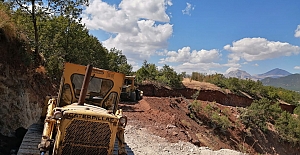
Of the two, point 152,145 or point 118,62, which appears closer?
point 152,145

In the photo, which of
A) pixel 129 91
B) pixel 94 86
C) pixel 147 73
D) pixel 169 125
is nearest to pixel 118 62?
pixel 147 73

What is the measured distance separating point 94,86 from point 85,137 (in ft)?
5.70

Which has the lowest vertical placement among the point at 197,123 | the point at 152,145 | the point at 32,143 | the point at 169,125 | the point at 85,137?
the point at 197,123

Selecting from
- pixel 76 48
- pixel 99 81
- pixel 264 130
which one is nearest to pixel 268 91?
pixel 264 130

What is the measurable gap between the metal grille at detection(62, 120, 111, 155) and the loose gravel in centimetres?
560

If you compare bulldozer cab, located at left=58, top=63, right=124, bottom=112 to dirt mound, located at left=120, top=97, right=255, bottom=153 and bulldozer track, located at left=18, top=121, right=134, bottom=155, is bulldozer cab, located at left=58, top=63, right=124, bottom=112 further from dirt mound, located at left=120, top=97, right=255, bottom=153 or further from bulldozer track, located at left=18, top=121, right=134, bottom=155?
dirt mound, located at left=120, top=97, right=255, bottom=153

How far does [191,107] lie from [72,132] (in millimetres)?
21937

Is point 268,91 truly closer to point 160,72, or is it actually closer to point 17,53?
point 160,72

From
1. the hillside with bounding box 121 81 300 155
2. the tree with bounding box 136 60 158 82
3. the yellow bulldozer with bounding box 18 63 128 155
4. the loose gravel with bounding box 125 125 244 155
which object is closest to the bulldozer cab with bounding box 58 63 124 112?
the yellow bulldozer with bounding box 18 63 128 155

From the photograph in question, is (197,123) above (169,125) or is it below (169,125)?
below

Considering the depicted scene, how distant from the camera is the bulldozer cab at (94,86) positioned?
6680 mm

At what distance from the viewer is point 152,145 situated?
40.7 ft

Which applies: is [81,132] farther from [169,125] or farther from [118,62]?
[118,62]

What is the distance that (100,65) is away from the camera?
30891 millimetres
